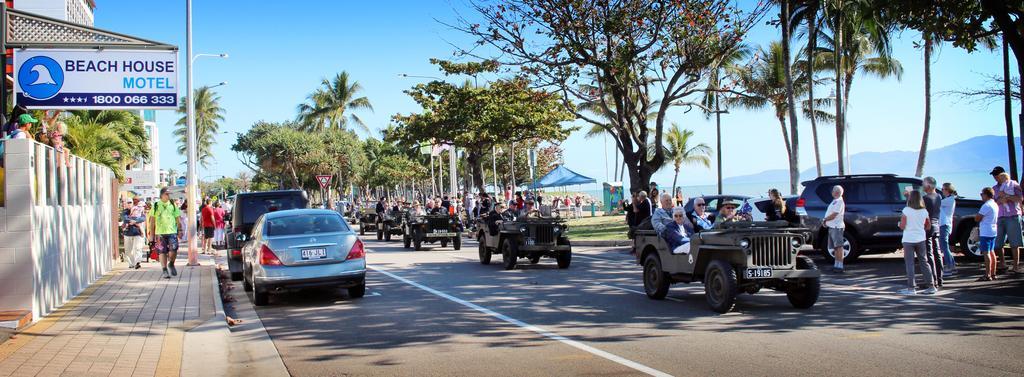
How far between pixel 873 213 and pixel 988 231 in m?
3.71

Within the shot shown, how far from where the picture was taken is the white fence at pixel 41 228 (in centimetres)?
1023

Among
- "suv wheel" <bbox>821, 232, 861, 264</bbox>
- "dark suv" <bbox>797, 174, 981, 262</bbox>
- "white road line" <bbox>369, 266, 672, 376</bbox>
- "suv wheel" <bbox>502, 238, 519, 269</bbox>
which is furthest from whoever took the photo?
"suv wheel" <bbox>502, 238, 519, 269</bbox>

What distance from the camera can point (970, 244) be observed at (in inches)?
674

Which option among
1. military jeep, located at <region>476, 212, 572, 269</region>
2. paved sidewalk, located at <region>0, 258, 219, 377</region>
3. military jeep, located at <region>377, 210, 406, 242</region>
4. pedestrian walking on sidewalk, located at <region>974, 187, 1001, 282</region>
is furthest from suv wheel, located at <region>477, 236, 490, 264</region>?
military jeep, located at <region>377, 210, 406, 242</region>

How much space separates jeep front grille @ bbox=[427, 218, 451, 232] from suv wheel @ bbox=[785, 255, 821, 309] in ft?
53.9

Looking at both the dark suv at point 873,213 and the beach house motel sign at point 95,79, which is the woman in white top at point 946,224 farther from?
the beach house motel sign at point 95,79

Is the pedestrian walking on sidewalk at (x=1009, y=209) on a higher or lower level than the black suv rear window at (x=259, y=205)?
lower

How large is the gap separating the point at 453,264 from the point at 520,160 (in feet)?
228

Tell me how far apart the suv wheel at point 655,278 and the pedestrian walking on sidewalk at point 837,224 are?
4.83 metres

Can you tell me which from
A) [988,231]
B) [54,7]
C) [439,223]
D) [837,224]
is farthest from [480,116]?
[54,7]

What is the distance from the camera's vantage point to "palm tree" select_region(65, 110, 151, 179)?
90.2 ft

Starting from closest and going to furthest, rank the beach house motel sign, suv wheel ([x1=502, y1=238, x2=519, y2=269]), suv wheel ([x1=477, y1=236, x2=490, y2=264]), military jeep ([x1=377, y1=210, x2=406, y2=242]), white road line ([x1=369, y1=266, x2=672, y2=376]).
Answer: white road line ([x1=369, y1=266, x2=672, y2=376])
the beach house motel sign
suv wheel ([x1=502, y1=238, x2=519, y2=269])
suv wheel ([x1=477, y1=236, x2=490, y2=264])
military jeep ([x1=377, y1=210, x2=406, y2=242])

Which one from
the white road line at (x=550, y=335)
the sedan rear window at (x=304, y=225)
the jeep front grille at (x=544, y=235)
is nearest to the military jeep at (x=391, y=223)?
the jeep front grille at (x=544, y=235)

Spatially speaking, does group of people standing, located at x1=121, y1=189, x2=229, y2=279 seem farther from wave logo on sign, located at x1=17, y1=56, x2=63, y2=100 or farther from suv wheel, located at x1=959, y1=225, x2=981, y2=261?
suv wheel, located at x1=959, y1=225, x2=981, y2=261
